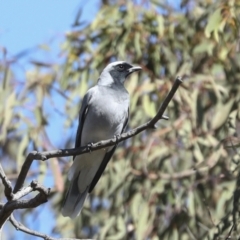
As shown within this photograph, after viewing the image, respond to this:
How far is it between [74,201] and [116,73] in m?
0.93

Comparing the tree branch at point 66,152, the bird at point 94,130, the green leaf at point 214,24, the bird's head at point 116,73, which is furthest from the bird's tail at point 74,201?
the green leaf at point 214,24

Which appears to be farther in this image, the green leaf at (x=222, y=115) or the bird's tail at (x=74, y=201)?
the green leaf at (x=222, y=115)

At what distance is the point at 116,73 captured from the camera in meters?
4.80

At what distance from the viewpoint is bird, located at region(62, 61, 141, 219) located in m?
4.33

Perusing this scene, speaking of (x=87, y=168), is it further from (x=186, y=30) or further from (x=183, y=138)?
(x=186, y=30)

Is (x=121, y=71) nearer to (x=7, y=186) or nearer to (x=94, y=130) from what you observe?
(x=94, y=130)

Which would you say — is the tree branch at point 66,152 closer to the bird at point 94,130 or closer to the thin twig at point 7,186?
the thin twig at point 7,186

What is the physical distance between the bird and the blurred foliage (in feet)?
2.11

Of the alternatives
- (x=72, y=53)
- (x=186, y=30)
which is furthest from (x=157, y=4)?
(x=72, y=53)

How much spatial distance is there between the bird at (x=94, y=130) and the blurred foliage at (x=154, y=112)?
644mm

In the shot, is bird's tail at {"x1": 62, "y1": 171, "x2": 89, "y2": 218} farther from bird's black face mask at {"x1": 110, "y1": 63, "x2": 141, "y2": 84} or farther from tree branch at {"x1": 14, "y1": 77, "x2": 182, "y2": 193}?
tree branch at {"x1": 14, "y1": 77, "x2": 182, "y2": 193}

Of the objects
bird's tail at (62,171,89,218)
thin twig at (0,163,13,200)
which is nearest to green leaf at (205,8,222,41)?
bird's tail at (62,171,89,218)

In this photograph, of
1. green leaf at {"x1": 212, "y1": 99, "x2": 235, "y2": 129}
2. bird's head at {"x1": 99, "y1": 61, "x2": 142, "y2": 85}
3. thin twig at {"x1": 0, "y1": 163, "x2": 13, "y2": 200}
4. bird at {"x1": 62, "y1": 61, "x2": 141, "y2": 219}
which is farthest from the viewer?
green leaf at {"x1": 212, "y1": 99, "x2": 235, "y2": 129}

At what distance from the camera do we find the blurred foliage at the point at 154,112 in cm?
533
